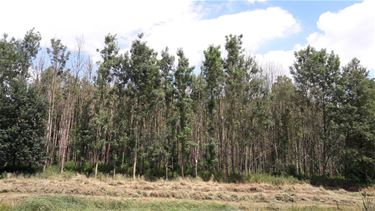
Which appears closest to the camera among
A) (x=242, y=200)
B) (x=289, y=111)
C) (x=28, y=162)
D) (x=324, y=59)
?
(x=242, y=200)

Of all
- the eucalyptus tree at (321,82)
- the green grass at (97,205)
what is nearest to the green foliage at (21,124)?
the green grass at (97,205)

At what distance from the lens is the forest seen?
1437 inches

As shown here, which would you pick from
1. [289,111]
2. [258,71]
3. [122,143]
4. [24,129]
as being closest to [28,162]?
[24,129]

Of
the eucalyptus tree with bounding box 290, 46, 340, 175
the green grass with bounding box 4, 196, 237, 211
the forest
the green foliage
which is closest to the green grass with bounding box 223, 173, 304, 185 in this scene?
the forest

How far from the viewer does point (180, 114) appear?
123ft

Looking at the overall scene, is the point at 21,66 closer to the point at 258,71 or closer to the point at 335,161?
the point at 258,71

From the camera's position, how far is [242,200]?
24.1m

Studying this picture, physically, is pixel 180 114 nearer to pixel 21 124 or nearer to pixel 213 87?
pixel 213 87

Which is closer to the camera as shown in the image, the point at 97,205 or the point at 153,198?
the point at 97,205

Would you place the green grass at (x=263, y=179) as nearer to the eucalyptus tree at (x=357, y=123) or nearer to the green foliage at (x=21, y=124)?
the eucalyptus tree at (x=357, y=123)

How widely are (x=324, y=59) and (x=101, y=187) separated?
27242 mm

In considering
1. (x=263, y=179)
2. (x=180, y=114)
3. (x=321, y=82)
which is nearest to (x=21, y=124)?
(x=180, y=114)

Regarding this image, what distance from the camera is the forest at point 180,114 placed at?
120 ft

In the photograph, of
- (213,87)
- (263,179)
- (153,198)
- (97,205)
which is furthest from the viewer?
(213,87)
